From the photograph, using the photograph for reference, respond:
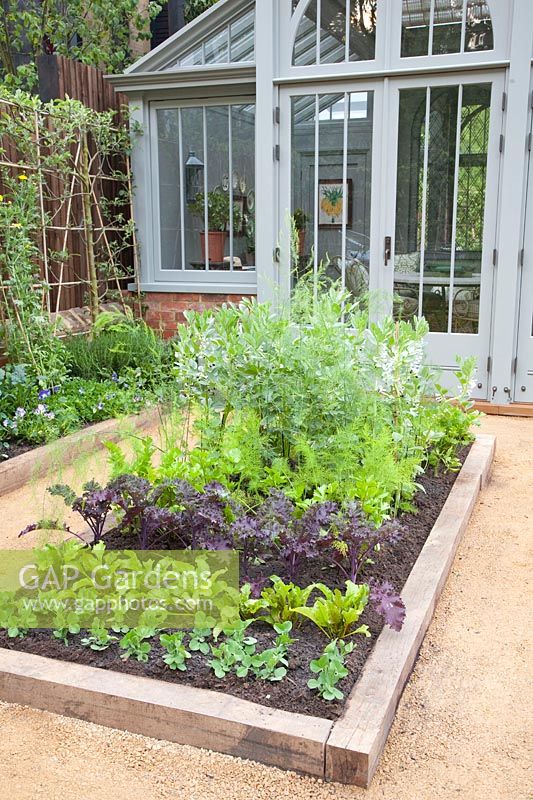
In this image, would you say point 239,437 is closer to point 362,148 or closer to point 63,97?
point 362,148

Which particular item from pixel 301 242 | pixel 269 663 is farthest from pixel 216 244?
pixel 269 663

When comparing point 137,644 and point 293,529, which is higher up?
point 293,529

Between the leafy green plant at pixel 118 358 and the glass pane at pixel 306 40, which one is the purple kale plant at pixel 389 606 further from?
the glass pane at pixel 306 40

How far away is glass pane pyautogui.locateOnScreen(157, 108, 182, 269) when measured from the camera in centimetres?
701

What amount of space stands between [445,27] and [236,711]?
214 inches

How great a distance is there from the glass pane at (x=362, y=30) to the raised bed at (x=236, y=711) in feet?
16.4

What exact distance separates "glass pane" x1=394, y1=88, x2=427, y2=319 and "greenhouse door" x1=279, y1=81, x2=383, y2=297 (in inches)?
6.9

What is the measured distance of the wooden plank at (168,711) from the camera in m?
1.88

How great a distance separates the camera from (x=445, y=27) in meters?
5.70

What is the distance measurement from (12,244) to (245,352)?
3052mm

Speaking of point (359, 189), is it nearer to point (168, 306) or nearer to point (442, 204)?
point (442, 204)

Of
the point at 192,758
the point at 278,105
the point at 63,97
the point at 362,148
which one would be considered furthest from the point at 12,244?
the point at 192,758

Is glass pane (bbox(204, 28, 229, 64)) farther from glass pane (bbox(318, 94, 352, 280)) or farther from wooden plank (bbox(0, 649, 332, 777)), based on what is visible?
wooden plank (bbox(0, 649, 332, 777))

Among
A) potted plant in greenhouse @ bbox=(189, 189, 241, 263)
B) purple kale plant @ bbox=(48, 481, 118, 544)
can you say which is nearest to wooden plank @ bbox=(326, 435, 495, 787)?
purple kale plant @ bbox=(48, 481, 118, 544)
